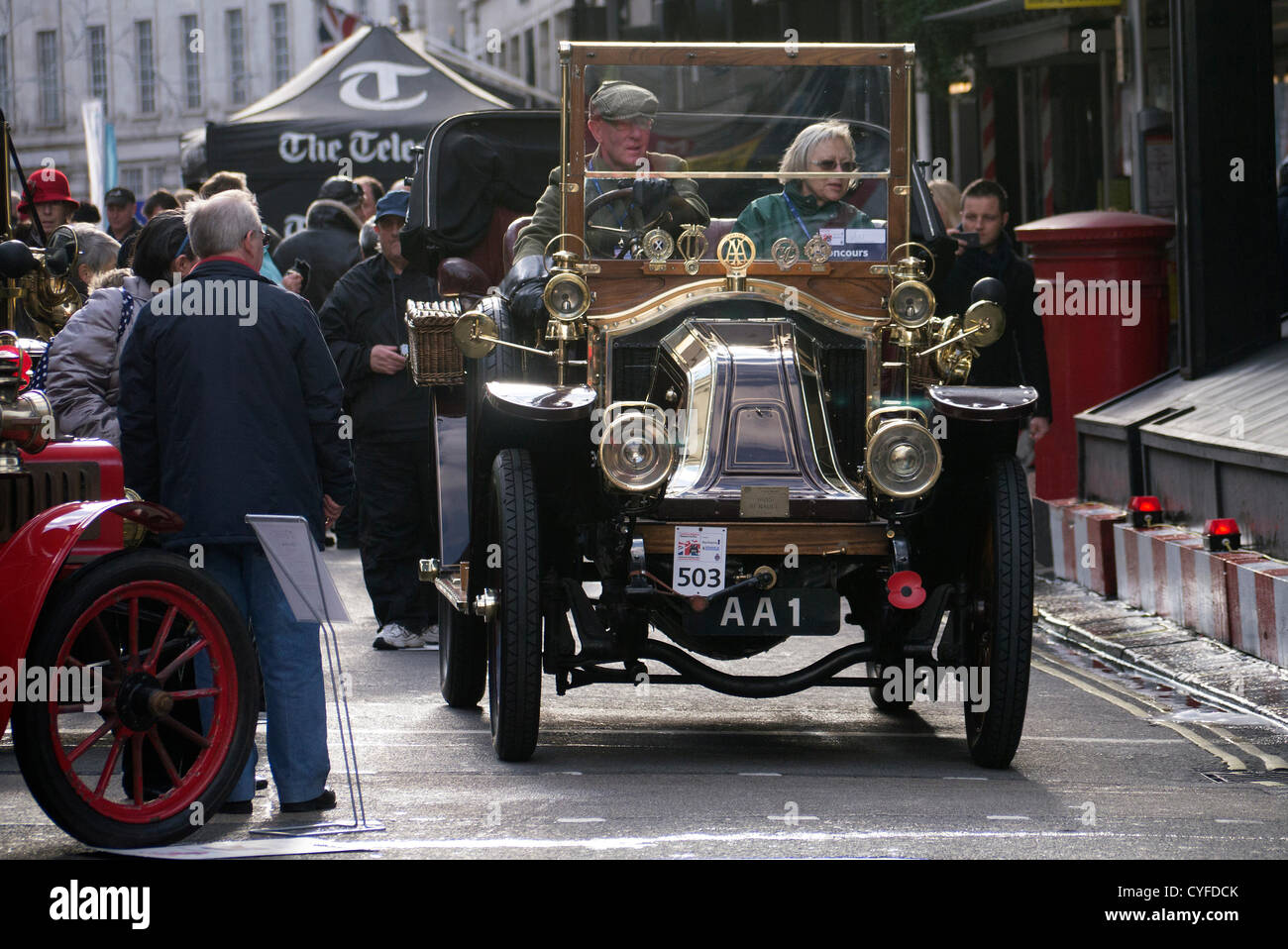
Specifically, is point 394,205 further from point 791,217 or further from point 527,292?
point 791,217

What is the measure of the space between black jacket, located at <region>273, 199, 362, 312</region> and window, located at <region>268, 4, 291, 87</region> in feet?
141

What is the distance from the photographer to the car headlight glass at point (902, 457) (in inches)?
276

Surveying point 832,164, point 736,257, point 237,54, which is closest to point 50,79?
point 237,54

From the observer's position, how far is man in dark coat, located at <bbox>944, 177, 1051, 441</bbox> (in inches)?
452

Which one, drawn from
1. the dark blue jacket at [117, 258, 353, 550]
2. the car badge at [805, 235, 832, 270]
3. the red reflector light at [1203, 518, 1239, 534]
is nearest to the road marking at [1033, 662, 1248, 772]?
the red reflector light at [1203, 518, 1239, 534]

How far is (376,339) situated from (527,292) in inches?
109

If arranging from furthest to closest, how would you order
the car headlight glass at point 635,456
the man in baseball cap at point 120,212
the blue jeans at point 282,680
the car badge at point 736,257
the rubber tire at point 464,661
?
the man in baseball cap at point 120,212
the rubber tire at point 464,661
the car badge at point 736,257
the car headlight glass at point 635,456
the blue jeans at point 282,680

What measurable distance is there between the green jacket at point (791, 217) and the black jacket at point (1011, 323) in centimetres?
320

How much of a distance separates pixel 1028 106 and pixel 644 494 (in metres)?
15.0

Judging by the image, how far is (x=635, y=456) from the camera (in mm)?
7035
